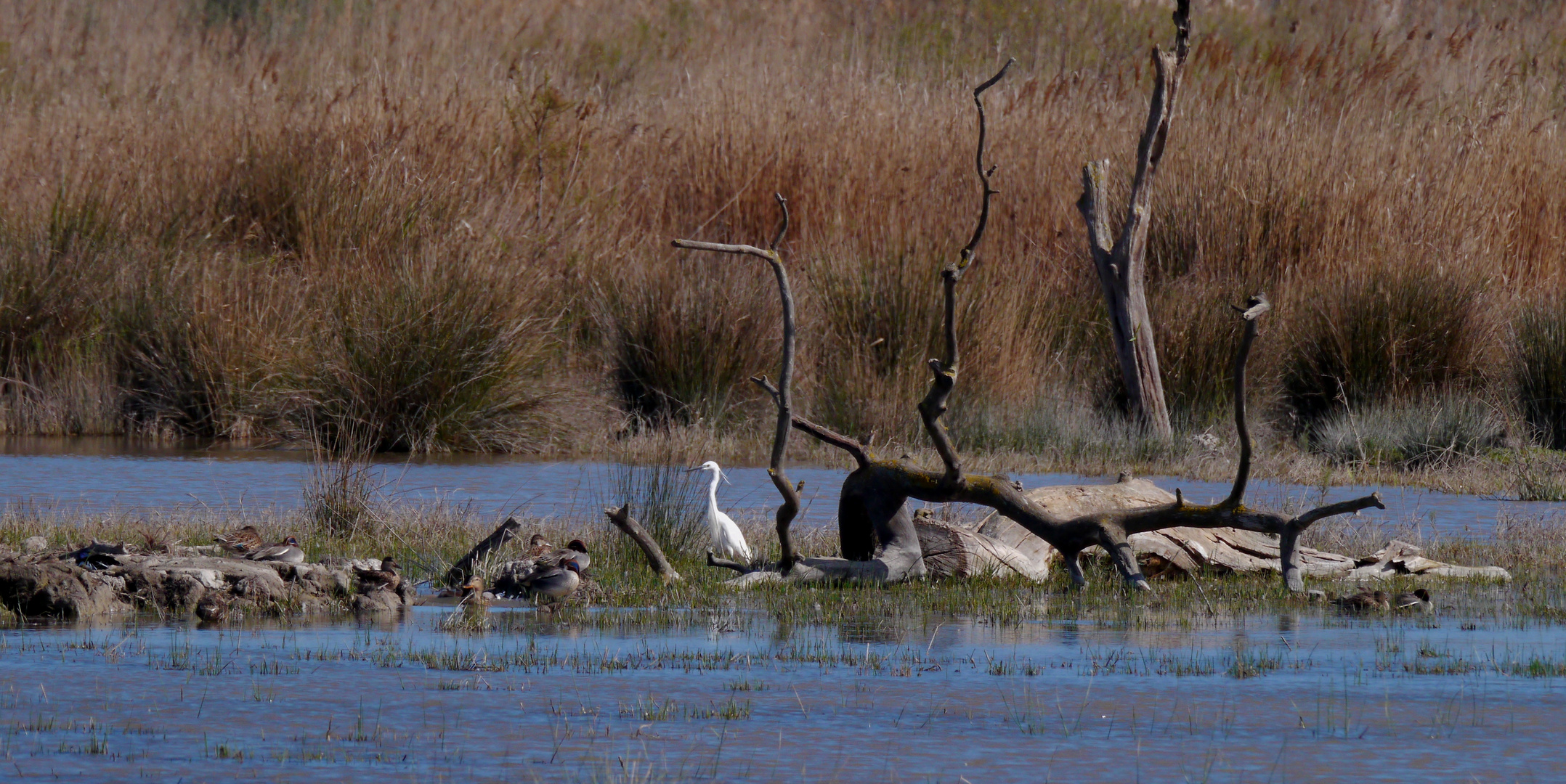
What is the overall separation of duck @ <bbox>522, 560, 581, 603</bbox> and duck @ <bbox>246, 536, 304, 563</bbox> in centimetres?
117

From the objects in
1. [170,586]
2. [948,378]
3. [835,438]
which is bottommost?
[170,586]

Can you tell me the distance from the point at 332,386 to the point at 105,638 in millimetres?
9041

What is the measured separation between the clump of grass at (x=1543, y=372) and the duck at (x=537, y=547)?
36.1 feet

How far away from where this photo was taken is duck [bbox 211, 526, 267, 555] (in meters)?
10.7

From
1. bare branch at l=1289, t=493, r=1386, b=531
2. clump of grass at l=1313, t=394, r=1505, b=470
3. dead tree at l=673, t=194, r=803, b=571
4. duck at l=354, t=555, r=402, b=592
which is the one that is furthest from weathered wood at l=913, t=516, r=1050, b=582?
clump of grass at l=1313, t=394, r=1505, b=470

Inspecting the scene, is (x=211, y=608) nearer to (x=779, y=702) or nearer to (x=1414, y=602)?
(x=779, y=702)

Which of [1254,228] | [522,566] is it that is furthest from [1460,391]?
[522,566]

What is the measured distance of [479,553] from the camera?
10.4m

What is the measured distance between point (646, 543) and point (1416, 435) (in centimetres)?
971

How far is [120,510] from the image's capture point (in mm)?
13141

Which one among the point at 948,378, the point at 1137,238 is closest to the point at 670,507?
the point at 948,378

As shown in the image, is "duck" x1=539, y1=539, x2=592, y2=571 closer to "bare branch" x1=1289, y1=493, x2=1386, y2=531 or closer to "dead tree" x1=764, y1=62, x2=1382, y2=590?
"dead tree" x1=764, y1=62, x2=1382, y2=590

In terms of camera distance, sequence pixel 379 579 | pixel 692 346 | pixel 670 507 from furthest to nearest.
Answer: pixel 692 346
pixel 670 507
pixel 379 579

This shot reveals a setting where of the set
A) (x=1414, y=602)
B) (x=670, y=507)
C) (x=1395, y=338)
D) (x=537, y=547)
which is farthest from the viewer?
(x=1395, y=338)
